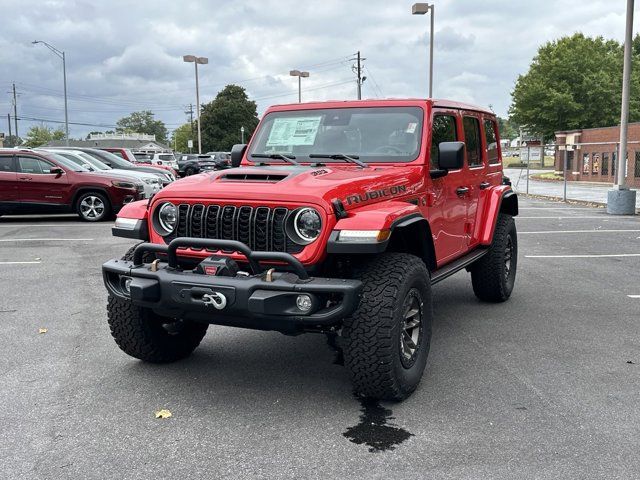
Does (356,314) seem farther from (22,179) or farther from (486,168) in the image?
(22,179)

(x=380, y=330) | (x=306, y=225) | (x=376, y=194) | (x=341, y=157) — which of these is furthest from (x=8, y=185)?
(x=380, y=330)

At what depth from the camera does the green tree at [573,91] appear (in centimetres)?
5203

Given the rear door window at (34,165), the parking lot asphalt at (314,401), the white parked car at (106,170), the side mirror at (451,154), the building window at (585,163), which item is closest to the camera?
the parking lot asphalt at (314,401)

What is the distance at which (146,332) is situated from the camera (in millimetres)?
4504

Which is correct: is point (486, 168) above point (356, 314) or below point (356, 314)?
above

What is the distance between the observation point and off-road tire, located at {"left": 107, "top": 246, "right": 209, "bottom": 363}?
14.6 ft

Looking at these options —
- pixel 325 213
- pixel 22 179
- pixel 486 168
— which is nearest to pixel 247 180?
pixel 325 213

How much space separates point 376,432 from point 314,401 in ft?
1.89

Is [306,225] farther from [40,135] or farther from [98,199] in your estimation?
[40,135]

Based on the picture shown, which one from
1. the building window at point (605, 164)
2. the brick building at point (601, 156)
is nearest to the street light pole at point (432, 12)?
the brick building at point (601, 156)

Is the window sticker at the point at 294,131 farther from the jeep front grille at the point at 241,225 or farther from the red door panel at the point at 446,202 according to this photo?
the jeep front grille at the point at 241,225

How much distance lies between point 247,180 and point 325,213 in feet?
2.42

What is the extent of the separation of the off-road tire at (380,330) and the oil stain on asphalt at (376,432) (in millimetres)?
103

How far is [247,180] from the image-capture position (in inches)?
167
